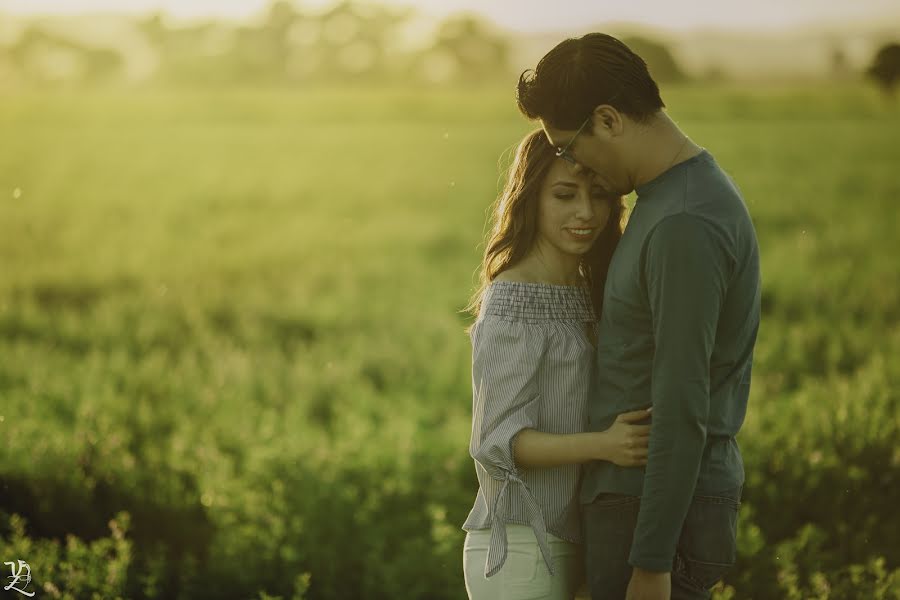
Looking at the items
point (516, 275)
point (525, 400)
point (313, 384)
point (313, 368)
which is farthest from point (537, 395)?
point (313, 368)

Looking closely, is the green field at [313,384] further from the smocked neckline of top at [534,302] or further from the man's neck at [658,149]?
the man's neck at [658,149]

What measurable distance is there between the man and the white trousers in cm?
9

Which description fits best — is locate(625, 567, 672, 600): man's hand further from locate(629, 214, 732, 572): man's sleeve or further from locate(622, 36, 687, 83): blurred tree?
locate(622, 36, 687, 83): blurred tree

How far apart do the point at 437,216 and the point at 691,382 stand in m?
14.0

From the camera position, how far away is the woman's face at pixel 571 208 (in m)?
2.63

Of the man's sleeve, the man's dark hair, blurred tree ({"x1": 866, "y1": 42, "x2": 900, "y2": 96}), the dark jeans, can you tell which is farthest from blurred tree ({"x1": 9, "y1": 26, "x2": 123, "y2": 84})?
the man's sleeve

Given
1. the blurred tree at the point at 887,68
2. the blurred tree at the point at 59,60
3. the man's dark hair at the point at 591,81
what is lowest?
the man's dark hair at the point at 591,81

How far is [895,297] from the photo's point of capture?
9.30m

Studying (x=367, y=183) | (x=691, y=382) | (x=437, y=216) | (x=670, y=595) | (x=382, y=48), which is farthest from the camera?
(x=382, y=48)

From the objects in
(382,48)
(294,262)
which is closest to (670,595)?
(294,262)

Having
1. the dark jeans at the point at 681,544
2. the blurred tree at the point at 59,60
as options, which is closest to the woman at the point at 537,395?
the dark jeans at the point at 681,544

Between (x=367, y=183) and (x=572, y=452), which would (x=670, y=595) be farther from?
(x=367, y=183)

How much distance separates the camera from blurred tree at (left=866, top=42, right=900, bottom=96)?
29422mm

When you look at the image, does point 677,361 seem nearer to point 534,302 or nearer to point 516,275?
point 534,302
